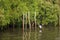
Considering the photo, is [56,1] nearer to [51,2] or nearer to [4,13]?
[51,2]

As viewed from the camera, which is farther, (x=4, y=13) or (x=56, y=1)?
(x=56, y=1)

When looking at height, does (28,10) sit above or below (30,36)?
above

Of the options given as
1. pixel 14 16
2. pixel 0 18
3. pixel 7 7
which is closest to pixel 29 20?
pixel 14 16

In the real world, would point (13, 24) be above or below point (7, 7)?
below

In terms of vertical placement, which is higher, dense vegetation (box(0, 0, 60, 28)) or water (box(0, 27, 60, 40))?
dense vegetation (box(0, 0, 60, 28))

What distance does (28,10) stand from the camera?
4888 centimetres

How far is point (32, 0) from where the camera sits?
164 feet

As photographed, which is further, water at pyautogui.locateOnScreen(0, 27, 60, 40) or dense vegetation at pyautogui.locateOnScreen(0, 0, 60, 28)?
dense vegetation at pyautogui.locateOnScreen(0, 0, 60, 28)

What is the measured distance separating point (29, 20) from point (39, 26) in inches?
96.6

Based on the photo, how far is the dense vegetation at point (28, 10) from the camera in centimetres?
4366

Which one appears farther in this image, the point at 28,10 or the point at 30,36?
the point at 28,10

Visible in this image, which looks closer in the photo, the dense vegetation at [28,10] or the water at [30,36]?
the water at [30,36]

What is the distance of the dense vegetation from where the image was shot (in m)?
43.7

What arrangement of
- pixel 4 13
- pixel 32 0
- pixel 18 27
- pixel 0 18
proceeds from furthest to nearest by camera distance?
pixel 18 27, pixel 32 0, pixel 4 13, pixel 0 18
